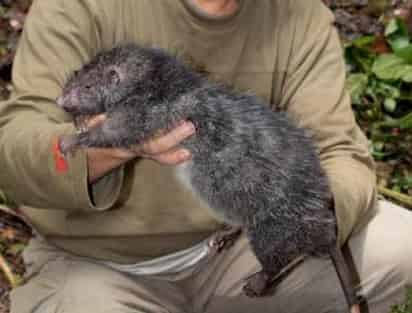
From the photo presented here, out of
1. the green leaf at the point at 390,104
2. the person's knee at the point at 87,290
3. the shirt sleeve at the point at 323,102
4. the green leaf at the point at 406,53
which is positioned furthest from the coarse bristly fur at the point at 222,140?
the green leaf at the point at 406,53

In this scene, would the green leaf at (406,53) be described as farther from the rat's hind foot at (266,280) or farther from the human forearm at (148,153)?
the human forearm at (148,153)

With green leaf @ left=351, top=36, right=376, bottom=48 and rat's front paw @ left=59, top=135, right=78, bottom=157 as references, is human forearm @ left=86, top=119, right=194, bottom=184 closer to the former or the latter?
rat's front paw @ left=59, top=135, right=78, bottom=157

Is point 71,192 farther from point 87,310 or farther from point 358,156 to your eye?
point 358,156

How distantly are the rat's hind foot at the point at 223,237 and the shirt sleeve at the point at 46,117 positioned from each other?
Answer: 58 centimetres

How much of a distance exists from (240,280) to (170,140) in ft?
2.96

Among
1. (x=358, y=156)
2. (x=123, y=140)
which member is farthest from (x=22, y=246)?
(x=358, y=156)

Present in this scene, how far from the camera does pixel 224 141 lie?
124 inches

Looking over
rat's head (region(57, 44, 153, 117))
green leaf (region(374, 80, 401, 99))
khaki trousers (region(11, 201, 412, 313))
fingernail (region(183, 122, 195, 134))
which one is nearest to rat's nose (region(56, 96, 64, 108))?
rat's head (region(57, 44, 153, 117))

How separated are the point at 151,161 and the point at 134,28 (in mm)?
573

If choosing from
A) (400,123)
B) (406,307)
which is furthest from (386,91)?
(406,307)

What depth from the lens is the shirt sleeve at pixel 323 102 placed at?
→ 3.51 metres

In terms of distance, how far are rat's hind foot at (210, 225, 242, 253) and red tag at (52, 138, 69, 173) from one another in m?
0.85

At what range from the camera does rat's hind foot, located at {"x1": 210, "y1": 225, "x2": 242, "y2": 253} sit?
3605 millimetres

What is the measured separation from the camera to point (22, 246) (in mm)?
4375
